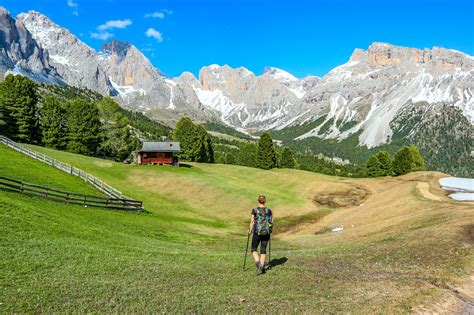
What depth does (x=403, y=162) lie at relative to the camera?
394ft

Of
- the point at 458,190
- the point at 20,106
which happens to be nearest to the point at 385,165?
the point at 458,190

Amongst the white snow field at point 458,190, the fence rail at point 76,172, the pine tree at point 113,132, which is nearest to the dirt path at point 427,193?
the white snow field at point 458,190

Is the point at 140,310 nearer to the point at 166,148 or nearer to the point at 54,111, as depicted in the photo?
the point at 166,148

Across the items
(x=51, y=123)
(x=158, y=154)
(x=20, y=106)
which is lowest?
(x=158, y=154)

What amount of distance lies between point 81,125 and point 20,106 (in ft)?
48.4

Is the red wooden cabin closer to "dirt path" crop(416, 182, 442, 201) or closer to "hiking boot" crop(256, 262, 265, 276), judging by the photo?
"dirt path" crop(416, 182, 442, 201)

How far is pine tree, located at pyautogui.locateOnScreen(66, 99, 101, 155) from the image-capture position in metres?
97.1

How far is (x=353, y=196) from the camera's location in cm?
7200

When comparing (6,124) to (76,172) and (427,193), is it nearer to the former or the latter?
(76,172)

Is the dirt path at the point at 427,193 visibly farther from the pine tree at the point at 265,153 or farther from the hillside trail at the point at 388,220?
the pine tree at the point at 265,153

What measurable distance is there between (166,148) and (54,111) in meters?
31.1

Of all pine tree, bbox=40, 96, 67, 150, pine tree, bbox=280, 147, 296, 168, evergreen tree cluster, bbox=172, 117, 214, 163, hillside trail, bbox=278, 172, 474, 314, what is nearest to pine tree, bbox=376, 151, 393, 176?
pine tree, bbox=280, 147, 296, 168

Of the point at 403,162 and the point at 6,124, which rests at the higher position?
the point at 403,162

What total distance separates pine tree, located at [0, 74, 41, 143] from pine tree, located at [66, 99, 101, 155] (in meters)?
8.76
